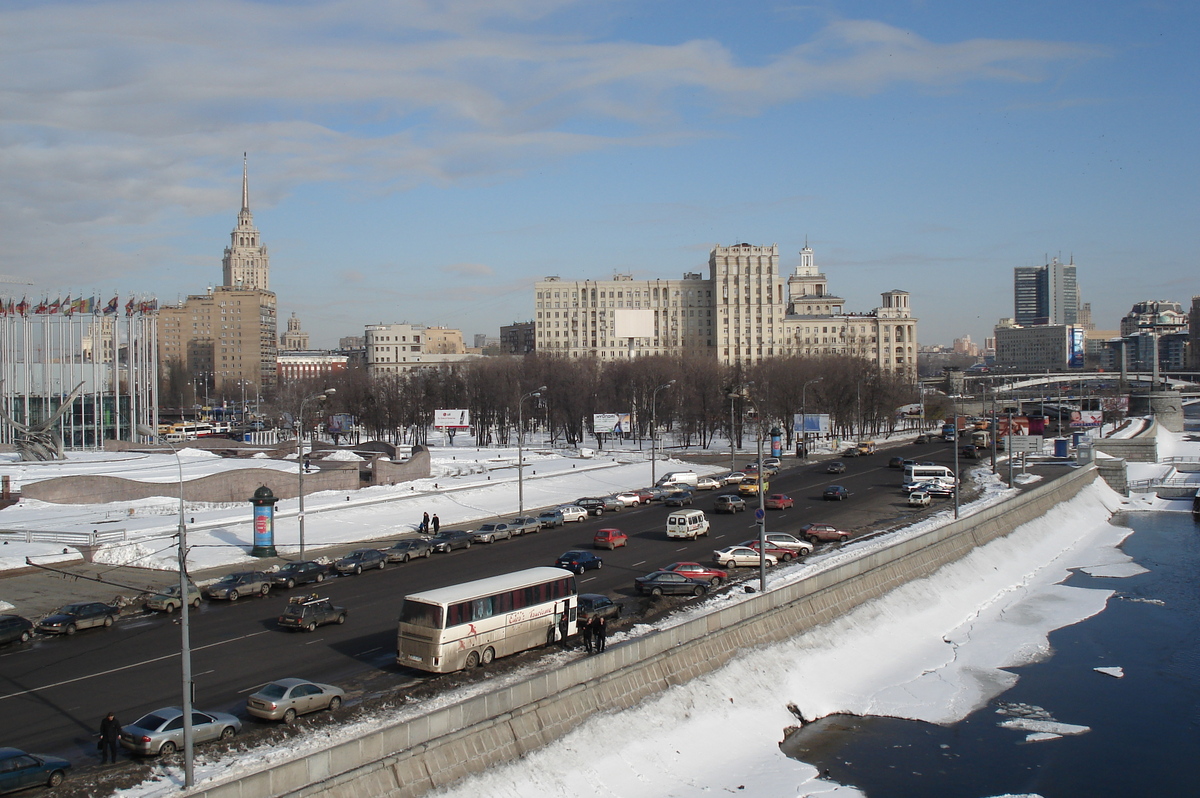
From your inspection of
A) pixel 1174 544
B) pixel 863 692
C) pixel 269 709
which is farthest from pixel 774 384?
pixel 269 709

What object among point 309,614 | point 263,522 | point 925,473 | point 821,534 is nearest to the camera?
point 309,614

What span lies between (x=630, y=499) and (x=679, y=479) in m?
9.60

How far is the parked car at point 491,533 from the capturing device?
39406mm

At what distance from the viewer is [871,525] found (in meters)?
45.1

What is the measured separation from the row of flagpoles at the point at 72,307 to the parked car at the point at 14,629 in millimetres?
57590

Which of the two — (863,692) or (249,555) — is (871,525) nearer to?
(863,692)

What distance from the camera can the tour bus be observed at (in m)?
20.5

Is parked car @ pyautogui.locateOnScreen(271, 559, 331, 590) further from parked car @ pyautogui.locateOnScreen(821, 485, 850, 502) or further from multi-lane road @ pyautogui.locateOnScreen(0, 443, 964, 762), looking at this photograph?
parked car @ pyautogui.locateOnScreen(821, 485, 850, 502)

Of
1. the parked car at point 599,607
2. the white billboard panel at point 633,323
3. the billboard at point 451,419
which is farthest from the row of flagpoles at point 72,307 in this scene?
the white billboard panel at point 633,323

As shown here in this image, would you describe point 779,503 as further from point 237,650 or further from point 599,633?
point 237,650

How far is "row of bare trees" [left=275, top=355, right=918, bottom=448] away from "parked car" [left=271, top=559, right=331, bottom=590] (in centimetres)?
6365

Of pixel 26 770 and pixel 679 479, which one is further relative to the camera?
pixel 679 479

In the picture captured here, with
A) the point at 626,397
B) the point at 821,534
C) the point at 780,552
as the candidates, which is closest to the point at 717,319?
the point at 626,397

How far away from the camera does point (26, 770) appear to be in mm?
14109
